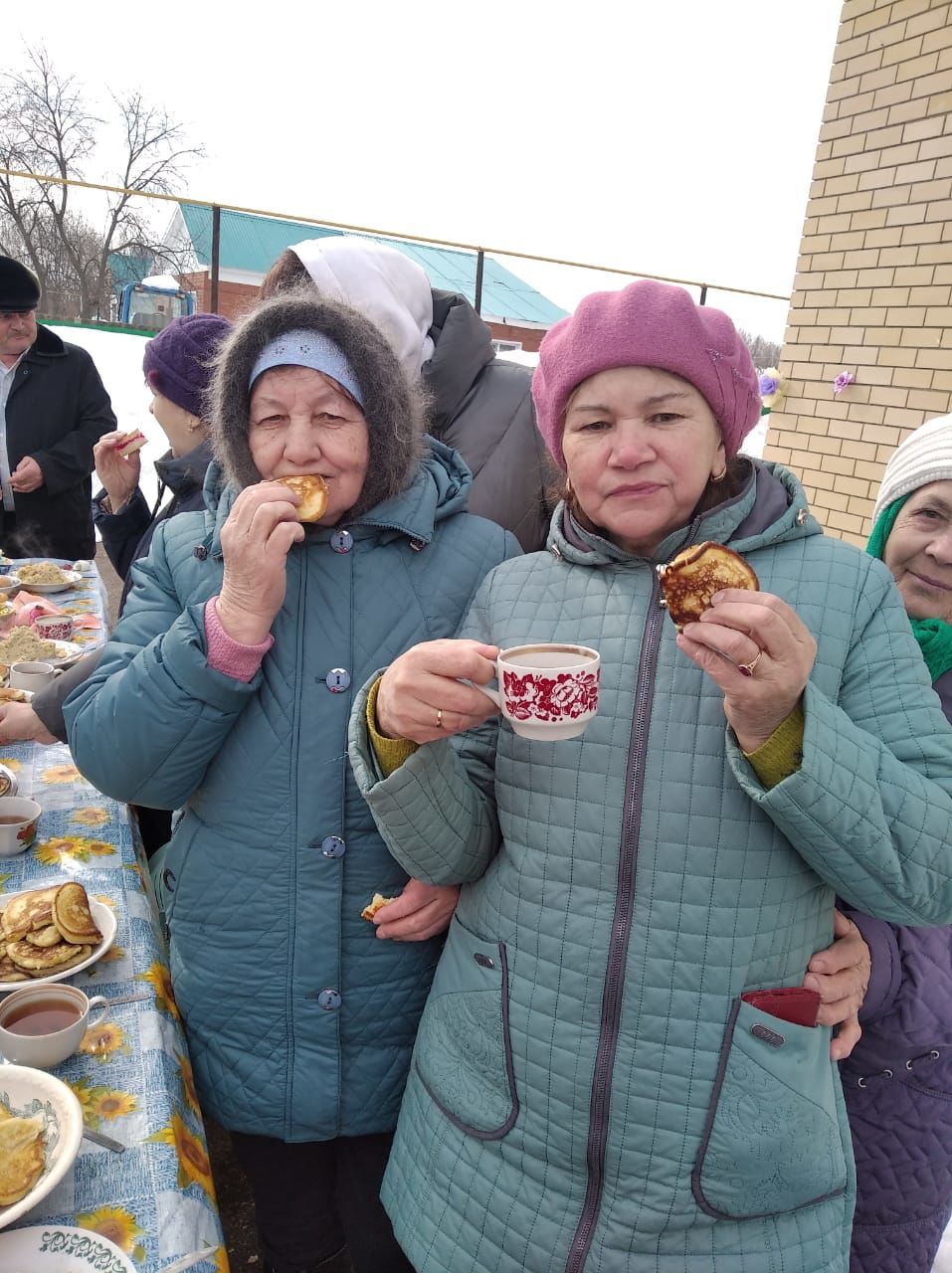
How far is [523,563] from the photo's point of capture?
1.64 metres

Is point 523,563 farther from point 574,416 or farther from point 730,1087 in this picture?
point 730,1087

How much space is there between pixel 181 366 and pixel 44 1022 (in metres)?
2.38

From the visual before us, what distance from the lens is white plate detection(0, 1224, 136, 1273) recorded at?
106cm

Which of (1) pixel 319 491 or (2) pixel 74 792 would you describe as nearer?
(1) pixel 319 491

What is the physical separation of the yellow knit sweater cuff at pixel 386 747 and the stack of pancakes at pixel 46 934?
0.81 m

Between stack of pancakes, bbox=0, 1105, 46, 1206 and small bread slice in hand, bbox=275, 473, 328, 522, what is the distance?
3.69ft

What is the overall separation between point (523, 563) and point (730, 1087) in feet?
3.34

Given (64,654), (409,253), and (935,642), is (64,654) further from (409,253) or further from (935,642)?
(409,253)

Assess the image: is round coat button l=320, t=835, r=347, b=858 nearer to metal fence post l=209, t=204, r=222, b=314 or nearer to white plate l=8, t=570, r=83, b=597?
white plate l=8, t=570, r=83, b=597

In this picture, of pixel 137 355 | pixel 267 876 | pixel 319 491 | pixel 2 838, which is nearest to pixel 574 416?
pixel 319 491

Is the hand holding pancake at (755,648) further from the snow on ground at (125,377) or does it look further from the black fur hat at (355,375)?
the snow on ground at (125,377)

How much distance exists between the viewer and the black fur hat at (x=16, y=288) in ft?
16.5

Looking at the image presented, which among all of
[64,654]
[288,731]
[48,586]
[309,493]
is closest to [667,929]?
[288,731]

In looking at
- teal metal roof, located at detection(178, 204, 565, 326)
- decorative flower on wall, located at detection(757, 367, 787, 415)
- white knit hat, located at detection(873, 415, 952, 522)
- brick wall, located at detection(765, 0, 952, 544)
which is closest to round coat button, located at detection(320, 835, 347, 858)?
white knit hat, located at detection(873, 415, 952, 522)
